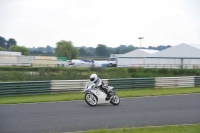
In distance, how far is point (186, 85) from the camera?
77.8 ft

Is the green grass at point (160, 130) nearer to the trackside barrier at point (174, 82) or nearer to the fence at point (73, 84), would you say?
the fence at point (73, 84)

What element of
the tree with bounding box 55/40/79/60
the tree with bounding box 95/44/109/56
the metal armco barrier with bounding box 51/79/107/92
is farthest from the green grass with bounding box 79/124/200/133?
the tree with bounding box 95/44/109/56

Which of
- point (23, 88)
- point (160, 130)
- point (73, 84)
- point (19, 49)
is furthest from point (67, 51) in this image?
point (160, 130)

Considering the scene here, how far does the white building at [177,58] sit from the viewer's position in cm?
4712

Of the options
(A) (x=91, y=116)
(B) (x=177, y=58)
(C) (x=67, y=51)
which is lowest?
(A) (x=91, y=116)

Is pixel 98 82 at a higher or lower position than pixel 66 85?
higher

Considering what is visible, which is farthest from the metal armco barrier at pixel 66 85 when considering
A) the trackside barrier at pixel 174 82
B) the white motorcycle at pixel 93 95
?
the trackside barrier at pixel 174 82

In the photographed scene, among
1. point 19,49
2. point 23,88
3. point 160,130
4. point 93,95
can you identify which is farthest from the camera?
point 19,49

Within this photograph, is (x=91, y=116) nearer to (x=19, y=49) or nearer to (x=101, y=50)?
(x=19, y=49)

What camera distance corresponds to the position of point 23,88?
1858 centimetres

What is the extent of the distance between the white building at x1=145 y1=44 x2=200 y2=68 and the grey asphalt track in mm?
33118

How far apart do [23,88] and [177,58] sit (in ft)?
116

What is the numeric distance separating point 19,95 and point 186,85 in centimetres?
1206

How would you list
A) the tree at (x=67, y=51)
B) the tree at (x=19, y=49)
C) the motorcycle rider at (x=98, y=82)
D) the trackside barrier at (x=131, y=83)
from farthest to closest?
the tree at (x=67, y=51) < the tree at (x=19, y=49) < the trackside barrier at (x=131, y=83) < the motorcycle rider at (x=98, y=82)
